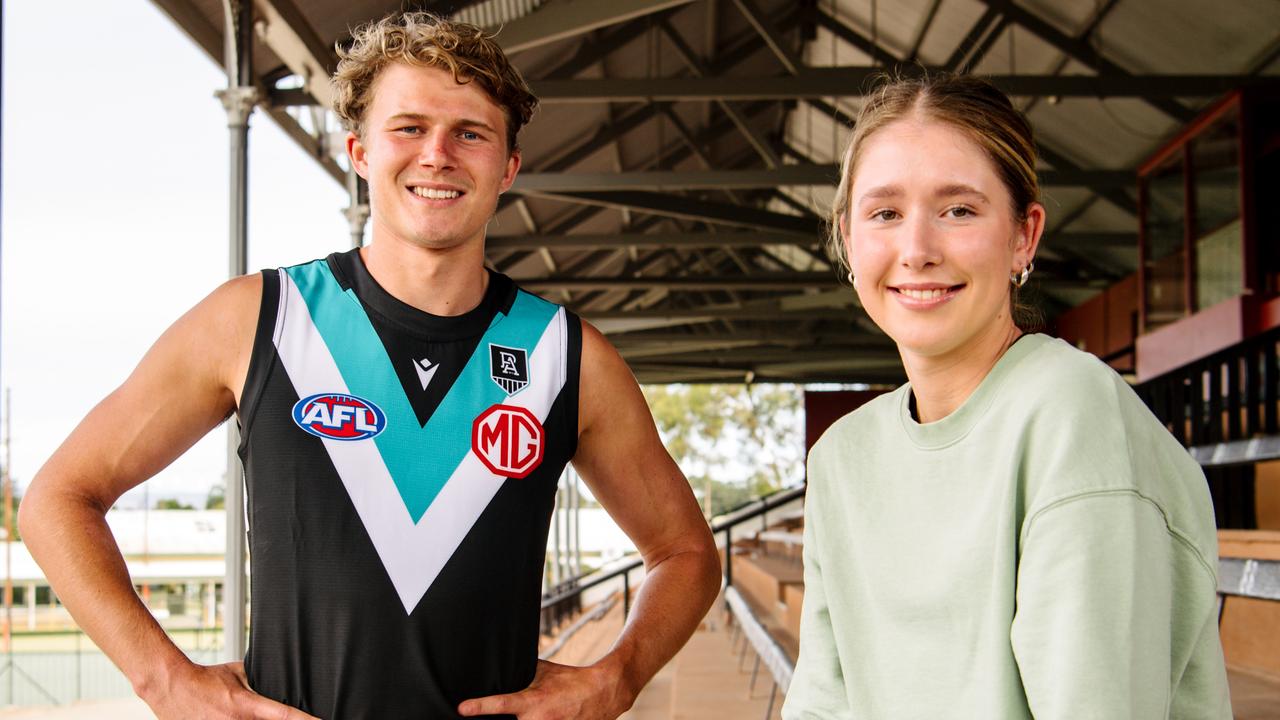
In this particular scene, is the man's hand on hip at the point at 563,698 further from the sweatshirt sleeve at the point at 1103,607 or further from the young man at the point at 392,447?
the sweatshirt sleeve at the point at 1103,607

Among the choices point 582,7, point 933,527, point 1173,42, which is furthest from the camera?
point 1173,42

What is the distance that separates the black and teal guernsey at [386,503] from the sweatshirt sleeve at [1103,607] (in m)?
0.73

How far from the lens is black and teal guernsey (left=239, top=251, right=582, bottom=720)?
4.69ft

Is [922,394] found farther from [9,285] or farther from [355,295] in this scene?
[9,285]

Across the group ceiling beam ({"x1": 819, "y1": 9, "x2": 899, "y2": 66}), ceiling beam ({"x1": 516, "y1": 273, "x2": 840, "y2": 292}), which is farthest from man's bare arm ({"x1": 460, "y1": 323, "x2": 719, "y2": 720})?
ceiling beam ({"x1": 516, "y1": 273, "x2": 840, "y2": 292})

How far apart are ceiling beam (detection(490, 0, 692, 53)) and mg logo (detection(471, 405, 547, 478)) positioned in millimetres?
4277

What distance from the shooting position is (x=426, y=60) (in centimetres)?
156

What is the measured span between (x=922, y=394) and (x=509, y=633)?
0.61 metres

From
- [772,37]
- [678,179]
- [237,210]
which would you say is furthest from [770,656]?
[678,179]

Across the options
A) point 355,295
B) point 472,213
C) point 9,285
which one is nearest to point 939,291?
point 472,213

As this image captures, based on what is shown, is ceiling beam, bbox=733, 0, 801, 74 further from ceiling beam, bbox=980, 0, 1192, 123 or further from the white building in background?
the white building in background

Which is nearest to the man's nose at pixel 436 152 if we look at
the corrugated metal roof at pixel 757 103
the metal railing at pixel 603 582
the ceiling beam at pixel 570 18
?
the corrugated metal roof at pixel 757 103

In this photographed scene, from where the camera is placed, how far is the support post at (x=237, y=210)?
187 inches

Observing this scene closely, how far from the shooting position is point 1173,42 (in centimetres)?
820
